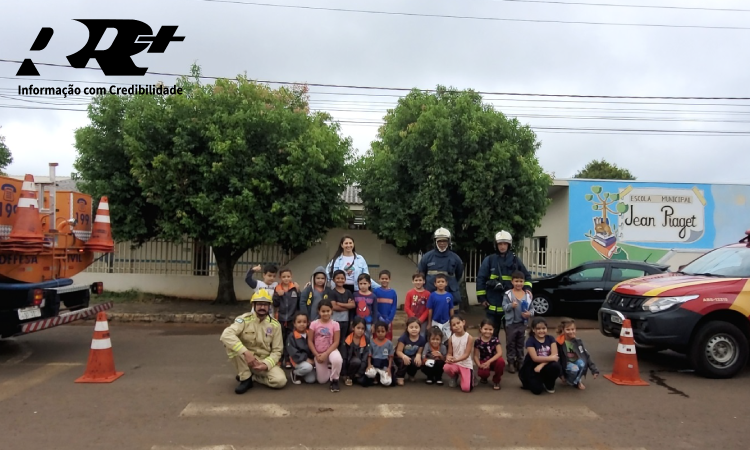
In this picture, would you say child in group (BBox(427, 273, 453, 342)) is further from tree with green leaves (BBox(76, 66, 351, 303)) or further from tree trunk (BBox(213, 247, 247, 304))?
tree trunk (BBox(213, 247, 247, 304))

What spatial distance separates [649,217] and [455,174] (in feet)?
29.3

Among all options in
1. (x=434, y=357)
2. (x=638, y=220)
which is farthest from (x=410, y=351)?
(x=638, y=220)

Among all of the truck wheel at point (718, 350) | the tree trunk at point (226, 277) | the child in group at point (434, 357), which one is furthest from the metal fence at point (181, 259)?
the truck wheel at point (718, 350)

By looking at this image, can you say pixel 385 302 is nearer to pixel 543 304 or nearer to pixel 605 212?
pixel 543 304

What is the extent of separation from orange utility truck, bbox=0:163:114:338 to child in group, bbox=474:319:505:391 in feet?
18.2

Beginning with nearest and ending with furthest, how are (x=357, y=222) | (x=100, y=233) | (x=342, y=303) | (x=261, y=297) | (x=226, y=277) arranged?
(x=261, y=297), (x=342, y=303), (x=100, y=233), (x=226, y=277), (x=357, y=222)

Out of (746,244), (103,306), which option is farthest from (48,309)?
(746,244)

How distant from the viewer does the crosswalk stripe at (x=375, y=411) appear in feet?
16.6

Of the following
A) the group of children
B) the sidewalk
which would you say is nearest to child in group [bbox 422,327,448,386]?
the group of children

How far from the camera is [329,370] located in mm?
6129

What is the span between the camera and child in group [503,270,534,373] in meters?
6.54

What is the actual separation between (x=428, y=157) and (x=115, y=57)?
23.8 feet

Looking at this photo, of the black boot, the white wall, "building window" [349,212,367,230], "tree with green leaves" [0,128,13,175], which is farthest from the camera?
"tree with green leaves" [0,128,13,175]

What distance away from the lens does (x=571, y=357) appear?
6.12 meters
